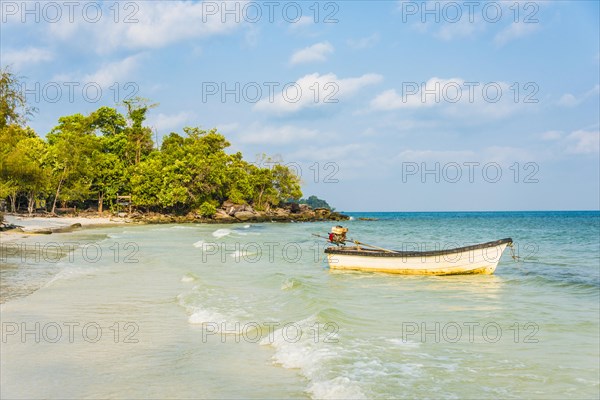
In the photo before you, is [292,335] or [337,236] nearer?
[292,335]

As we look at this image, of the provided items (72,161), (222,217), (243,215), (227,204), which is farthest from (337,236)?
(227,204)

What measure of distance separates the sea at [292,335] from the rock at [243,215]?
55.0 meters

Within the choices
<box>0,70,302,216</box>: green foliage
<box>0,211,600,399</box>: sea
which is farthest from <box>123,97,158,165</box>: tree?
<box>0,211,600,399</box>: sea

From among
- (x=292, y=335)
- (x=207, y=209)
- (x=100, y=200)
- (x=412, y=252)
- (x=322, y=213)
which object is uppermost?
(x=100, y=200)

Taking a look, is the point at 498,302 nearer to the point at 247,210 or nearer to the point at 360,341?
the point at 360,341

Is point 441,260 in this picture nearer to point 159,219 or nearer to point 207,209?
point 159,219

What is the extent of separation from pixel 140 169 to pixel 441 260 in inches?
2137

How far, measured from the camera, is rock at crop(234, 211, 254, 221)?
7264cm

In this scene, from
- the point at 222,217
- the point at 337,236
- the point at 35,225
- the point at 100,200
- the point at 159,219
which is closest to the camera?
the point at 337,236

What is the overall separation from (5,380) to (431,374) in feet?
17.8

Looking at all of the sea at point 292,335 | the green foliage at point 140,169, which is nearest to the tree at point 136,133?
the green foliage at point 140,169

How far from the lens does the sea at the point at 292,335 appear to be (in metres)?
6.42

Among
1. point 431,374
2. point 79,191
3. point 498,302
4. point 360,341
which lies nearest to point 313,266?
point 498,302

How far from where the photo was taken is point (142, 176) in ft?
211
